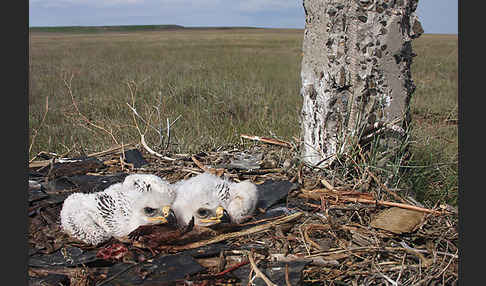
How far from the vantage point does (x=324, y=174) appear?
3.32 metres

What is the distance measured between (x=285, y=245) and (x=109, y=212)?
48.2 inches

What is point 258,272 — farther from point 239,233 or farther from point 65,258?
point 65,258

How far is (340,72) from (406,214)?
1287 mm

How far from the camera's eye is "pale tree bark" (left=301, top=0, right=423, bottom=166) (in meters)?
3.11

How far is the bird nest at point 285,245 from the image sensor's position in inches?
84.5

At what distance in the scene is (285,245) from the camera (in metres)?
2.35

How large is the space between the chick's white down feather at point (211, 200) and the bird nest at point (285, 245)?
150 millimetres

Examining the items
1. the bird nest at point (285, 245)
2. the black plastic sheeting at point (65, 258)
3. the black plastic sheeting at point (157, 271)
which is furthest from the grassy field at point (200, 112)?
the black plastic sheeting at point (157, 271)

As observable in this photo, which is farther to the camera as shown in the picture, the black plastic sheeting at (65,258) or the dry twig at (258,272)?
the black plastic sheeting at (65,258)

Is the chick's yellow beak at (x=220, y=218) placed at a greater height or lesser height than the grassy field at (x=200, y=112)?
lesser

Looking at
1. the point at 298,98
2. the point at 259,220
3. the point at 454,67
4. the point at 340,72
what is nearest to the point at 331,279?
the point at 259,220

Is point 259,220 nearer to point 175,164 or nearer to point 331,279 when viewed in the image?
point 331,279

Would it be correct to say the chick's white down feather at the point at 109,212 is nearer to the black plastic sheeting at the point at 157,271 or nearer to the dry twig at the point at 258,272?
the black plastic sheeting at the point at 157,271

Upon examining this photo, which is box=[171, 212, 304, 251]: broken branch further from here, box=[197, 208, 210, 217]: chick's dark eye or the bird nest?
box=[197, 208, 210, 217]: chick's dark eye
